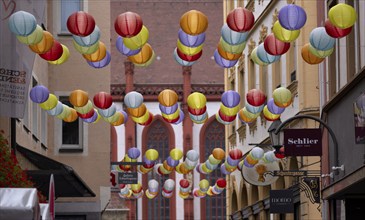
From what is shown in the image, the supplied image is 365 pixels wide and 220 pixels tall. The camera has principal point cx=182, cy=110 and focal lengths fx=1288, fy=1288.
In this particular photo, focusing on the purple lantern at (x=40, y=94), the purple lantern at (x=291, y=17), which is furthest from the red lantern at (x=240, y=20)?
the purple lantern at (x=40, y=94)

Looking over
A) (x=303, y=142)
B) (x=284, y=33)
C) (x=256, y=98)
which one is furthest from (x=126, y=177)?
(x=284, y=33)

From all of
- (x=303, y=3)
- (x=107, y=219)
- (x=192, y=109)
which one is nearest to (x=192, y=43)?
(x=192, y=109)

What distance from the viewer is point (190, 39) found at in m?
21.2

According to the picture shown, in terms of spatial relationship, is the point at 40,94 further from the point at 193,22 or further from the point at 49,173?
the point at 193,22

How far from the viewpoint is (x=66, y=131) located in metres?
39.6

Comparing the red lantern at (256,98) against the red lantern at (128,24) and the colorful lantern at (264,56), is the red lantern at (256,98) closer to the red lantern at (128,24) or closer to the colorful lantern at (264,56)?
the colorful lantern at (264,56)

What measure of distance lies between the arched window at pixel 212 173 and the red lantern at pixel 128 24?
58871 millimetres

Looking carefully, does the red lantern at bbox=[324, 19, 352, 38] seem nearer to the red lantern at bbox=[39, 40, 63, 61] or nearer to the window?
the red lantern at bbox=[39, 40, 63, 61]

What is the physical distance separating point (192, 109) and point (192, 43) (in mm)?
5225

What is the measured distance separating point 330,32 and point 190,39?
2.97 meters

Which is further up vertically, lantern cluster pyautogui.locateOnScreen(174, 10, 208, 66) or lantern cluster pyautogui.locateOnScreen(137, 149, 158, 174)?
lantern cluster pyautogui.locateOnScreen(174, 10, 208, 66)

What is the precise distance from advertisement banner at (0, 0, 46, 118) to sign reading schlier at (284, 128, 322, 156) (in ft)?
17.2

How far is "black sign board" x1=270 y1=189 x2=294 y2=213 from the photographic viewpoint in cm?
3045

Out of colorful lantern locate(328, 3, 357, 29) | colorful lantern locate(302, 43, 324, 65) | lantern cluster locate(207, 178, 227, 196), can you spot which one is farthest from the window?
colorful lantern locate(328, 3, 357, 29)
